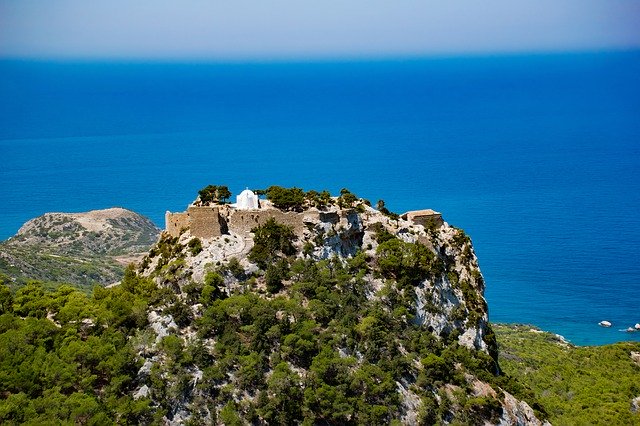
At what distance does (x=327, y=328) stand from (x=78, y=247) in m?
60.8

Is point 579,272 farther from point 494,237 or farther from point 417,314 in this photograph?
point 417,314

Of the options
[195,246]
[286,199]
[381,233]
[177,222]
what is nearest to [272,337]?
[195,246]

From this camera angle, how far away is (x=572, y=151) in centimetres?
16462

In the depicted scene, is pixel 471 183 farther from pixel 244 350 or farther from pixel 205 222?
pixel 244 350

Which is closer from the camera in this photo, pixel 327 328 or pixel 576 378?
pixel 327 328

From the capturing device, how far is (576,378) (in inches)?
2031

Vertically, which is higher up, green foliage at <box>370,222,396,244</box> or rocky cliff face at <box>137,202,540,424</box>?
green foliage at <box>370,222,396,244</box>

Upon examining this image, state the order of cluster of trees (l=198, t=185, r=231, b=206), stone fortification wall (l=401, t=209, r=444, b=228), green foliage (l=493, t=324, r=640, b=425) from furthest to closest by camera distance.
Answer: green foliage (l=493, t=324, r=640, b=425), stone fortification wall (l=401, t=209, r=444, b=228), cluster of trees (l=198, t=185, r=231, b=206)

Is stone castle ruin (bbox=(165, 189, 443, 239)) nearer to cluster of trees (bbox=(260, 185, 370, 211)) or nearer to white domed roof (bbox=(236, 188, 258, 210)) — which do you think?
white domed roof (bbox=(236, 188, 258, 210))

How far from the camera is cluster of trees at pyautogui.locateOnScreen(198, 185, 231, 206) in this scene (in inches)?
1576

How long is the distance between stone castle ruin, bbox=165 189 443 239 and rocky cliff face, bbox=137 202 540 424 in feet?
0.89

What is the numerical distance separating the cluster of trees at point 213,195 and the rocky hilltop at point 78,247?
92.6ft

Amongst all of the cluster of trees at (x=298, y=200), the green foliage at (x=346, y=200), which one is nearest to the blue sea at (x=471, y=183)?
the green foliage at (x=346, y=200)

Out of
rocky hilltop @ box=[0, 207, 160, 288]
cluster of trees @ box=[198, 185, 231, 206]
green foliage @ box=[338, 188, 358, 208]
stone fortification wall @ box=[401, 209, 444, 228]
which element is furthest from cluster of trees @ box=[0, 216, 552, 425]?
rocky hilltop @ box=[0, 207, 160, 288]
